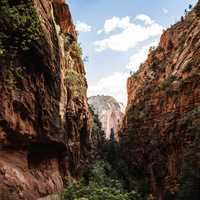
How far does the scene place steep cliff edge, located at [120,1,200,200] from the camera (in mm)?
39344

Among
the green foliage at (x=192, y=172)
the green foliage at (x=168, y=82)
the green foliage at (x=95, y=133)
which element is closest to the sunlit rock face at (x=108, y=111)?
the green foliage at (x=95, y=133)

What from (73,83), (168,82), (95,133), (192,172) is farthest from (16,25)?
(95,133)

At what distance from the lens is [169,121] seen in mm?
43656

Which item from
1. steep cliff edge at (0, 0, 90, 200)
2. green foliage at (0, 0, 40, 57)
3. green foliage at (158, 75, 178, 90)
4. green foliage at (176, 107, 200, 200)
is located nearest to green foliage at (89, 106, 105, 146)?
green foliage at (158, 75, 178, 90)

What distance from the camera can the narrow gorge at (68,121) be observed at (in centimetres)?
1362

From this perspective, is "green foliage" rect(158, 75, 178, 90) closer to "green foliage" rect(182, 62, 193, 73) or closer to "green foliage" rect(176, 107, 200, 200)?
"green foliage" rect(182, 62, 193, 73)

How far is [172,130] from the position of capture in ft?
140

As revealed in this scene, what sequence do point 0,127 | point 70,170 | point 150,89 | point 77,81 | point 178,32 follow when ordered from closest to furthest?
point 0,127 < point 70,170 < point 77,81 < point 150,89 < point 178,32

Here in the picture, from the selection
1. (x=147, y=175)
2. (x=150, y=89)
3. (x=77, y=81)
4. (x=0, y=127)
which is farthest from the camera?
(x=150, y=89)

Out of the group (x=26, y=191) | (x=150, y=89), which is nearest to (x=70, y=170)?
(x=26, y=191)

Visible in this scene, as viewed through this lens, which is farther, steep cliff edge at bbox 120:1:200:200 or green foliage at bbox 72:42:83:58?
steep cliff edge at bbox 120:1:200:200

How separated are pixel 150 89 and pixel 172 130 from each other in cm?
1584

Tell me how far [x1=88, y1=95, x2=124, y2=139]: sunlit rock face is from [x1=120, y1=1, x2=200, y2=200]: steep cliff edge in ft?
273

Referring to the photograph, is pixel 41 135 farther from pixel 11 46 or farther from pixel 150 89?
pixel 150 89
